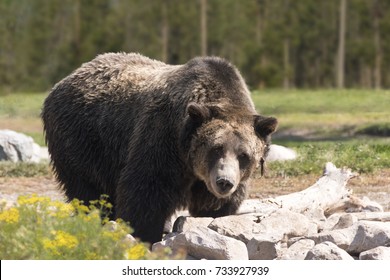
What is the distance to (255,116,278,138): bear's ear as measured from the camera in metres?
7.87

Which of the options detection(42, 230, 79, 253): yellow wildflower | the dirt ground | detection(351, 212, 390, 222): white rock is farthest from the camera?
the dirt ground

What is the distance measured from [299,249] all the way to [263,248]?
30cm

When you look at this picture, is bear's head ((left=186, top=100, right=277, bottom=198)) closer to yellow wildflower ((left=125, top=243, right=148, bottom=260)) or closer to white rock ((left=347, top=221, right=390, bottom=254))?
white rock ((left=347, top=221, right=390, bottom=254))

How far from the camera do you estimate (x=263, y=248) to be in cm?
783

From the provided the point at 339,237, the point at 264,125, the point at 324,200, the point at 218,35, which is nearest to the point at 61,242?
the point at 264,125

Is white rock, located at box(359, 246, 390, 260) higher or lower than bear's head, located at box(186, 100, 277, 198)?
lower

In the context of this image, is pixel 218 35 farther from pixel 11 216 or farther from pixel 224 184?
pixel 11 216

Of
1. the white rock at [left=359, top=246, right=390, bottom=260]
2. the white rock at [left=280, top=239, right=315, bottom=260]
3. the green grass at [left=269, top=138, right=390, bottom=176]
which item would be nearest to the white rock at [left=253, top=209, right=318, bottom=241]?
the white rock at [left=280, top=239, right=315, bottom=260]

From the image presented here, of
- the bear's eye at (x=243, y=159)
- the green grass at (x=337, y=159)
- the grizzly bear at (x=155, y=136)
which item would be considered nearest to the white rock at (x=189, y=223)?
the grizzly bear at (x=155, y=136)

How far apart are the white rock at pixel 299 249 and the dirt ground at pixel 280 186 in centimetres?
382

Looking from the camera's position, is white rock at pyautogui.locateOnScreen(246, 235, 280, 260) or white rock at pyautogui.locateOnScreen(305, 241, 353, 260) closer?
white rock at pyautogui.locateOnScreen(305, 241, 353, 260)

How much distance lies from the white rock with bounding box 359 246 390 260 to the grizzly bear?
1.15 metres

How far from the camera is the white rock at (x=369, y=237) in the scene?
7910 millimetres
